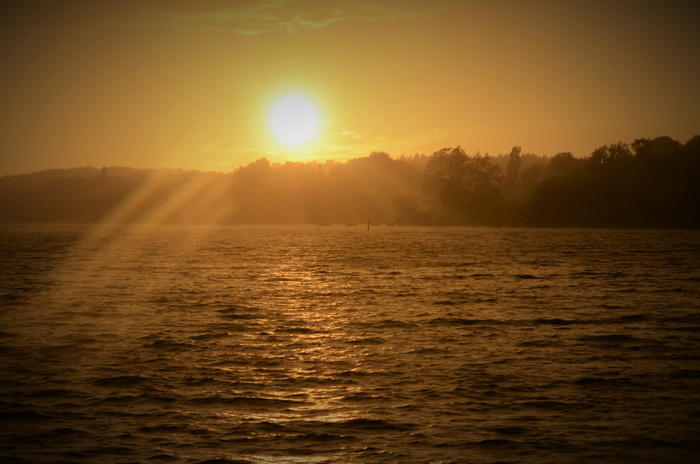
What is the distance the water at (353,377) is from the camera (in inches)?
611

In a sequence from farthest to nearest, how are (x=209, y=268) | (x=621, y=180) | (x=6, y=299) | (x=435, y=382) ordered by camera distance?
(x=621, y=180) → (x=209, y=268) → (x=6, y=299) → (x=435, y=382)

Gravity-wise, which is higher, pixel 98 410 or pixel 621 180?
pixel 621 180

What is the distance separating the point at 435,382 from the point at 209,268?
57176 mm

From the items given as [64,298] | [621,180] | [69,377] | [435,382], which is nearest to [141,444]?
[69,377]

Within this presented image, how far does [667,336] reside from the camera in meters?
29.1

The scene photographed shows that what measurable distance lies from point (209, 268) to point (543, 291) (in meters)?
41.0

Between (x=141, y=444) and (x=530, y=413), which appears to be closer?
(x=141, y=444)

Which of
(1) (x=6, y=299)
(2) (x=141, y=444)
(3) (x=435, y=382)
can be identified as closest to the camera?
(2) (x=141, y=444)

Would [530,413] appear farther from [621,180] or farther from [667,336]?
[621,180]

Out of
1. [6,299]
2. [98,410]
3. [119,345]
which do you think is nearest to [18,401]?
[98,410]

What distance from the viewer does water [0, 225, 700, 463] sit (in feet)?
51.0

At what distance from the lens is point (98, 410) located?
60.1 ft

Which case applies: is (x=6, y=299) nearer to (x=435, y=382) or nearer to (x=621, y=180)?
(x=435, y=382)

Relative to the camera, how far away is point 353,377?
22.3 m
